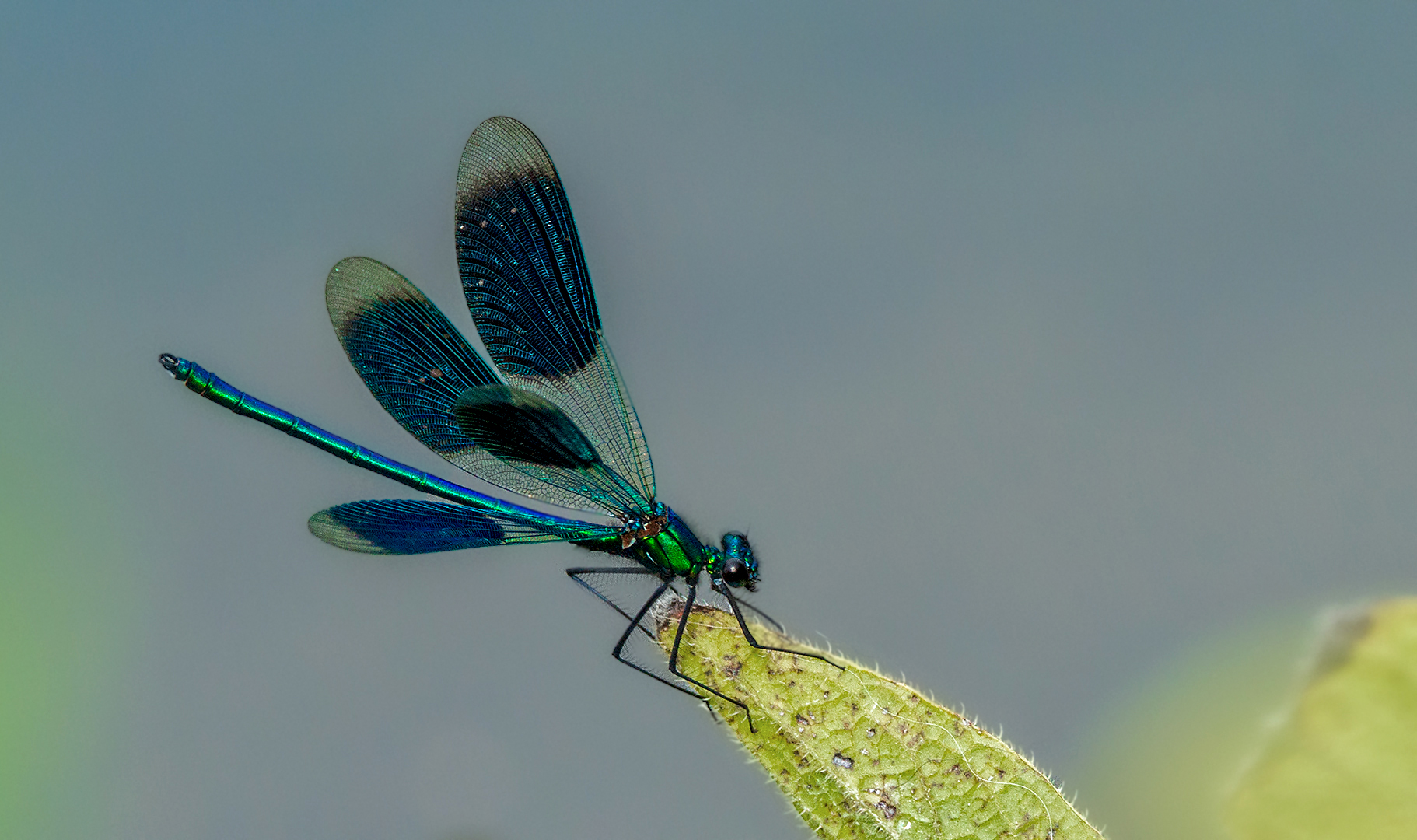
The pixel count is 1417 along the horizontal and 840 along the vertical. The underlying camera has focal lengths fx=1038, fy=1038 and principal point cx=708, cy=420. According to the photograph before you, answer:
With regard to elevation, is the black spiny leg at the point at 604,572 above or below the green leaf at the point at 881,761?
above

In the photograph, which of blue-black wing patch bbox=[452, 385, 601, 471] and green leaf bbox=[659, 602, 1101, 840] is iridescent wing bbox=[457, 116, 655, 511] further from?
green leaf bbox=[659, 602, 1101, 840]

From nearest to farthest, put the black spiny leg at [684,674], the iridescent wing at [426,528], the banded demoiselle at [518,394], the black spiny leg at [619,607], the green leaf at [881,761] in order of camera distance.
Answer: the green leaf at [881,761]
the black spiny leg at [684,674]
the black spiny leg at [619,607]
the banded demoiselle at [518,394]
the iridescent wing at [426,528]

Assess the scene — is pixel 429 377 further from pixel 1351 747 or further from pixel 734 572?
pixel 1351 747

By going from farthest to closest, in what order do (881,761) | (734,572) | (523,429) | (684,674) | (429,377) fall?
(429,377)
(523,429)
(734,572)
(684,674)
(881,761)

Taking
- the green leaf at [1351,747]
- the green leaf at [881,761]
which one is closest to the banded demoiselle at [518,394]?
the green leaf at [881,761]

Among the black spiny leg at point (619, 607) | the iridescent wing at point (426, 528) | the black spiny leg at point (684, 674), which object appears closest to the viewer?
the black spiny leg at point (684, 674)

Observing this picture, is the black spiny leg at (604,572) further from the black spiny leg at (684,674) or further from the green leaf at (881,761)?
the green leaf at (881,761)

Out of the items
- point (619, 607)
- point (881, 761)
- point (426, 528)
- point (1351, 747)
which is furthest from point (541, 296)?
point (1351, 747)

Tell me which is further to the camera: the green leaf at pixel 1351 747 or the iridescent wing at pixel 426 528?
the iridescent wing at pixel 426 528
